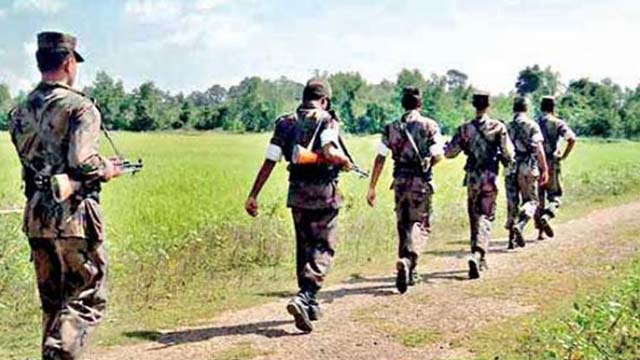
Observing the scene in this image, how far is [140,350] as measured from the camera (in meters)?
6.58

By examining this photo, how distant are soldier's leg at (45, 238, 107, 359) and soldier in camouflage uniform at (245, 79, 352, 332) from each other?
1.99 m

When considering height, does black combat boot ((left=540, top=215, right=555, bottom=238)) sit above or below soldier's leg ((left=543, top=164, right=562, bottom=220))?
below

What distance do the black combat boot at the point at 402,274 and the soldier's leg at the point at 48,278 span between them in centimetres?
400

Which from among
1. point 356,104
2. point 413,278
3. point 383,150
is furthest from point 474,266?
point 356,104

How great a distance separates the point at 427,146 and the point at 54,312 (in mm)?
4249

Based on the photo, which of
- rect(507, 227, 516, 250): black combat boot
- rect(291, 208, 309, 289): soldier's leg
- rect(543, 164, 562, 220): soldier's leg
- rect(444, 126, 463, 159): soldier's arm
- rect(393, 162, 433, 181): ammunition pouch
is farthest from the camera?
rect(543, 164, 562, 220): soldier's leg

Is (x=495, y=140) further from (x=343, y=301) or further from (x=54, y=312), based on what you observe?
(x=54, y=312)

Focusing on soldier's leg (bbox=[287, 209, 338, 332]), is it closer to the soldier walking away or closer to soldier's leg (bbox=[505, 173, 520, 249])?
soldier's leg (bbox=[505, 173, 520, 249])

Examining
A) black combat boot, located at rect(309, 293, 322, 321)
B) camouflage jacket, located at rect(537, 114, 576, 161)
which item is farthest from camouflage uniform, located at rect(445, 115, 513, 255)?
camouflage jacket, located at rect(537, 114, 576, 161)

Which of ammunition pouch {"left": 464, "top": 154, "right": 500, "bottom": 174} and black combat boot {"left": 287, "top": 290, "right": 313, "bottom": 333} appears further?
ammunition pouch {"left": 464, "top": 154, "right": 500, "bottom": 174}

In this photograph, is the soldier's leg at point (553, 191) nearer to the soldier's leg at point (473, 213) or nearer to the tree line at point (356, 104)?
the soldier's leg at point (473, 213)

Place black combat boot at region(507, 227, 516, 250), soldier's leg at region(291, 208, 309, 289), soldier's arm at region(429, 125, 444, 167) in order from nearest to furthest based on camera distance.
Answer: soldier's leg at region(291, 208, 309, 289), soldier's arm at region(429, 125, 444, 167), black combat boot at region(507, 227, 516, 250)

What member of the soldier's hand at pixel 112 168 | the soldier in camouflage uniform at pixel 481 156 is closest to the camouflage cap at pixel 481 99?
the soldier in camouflage uniform at pixel 481 156

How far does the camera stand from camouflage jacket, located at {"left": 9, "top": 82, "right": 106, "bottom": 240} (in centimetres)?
496
